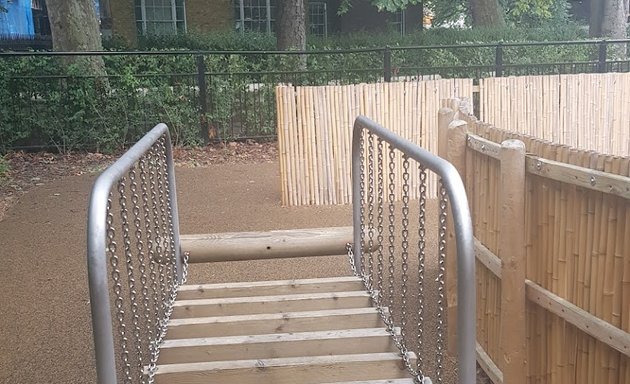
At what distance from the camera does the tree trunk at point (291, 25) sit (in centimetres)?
1478

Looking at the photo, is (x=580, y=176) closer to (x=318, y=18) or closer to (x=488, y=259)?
(x=488, y=259)

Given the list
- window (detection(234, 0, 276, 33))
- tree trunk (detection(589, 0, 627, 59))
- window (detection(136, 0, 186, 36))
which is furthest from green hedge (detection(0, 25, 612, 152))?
window (detection(136, 0, 186, 36))

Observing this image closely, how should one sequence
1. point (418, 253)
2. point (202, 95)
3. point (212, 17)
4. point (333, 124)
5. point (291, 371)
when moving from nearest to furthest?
Answer: point (291, 371) → point (418, 253) → point (333, 124) → point (202, 95) → point (212, 17)

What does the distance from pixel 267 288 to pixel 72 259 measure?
3.04m

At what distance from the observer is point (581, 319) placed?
286cm

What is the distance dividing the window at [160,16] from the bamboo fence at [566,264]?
20747mm

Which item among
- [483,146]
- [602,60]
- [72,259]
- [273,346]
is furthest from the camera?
[602,60]

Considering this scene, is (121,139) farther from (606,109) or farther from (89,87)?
(606,109)

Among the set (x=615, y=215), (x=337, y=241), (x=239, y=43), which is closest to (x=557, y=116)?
(x=337, y=241)

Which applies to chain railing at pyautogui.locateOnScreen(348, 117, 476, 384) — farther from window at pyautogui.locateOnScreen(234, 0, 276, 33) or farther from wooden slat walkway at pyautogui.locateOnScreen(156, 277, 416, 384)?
window at pyautogui.locateOnScreen(234, 0, 276, 33)

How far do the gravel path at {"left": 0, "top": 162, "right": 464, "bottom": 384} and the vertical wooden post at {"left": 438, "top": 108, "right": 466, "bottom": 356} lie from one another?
0.90 ft

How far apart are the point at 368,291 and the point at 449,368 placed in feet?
2.58

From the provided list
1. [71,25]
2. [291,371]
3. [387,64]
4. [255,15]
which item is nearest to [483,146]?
[291,371]

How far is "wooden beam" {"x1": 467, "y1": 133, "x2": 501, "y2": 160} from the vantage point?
135 inches
